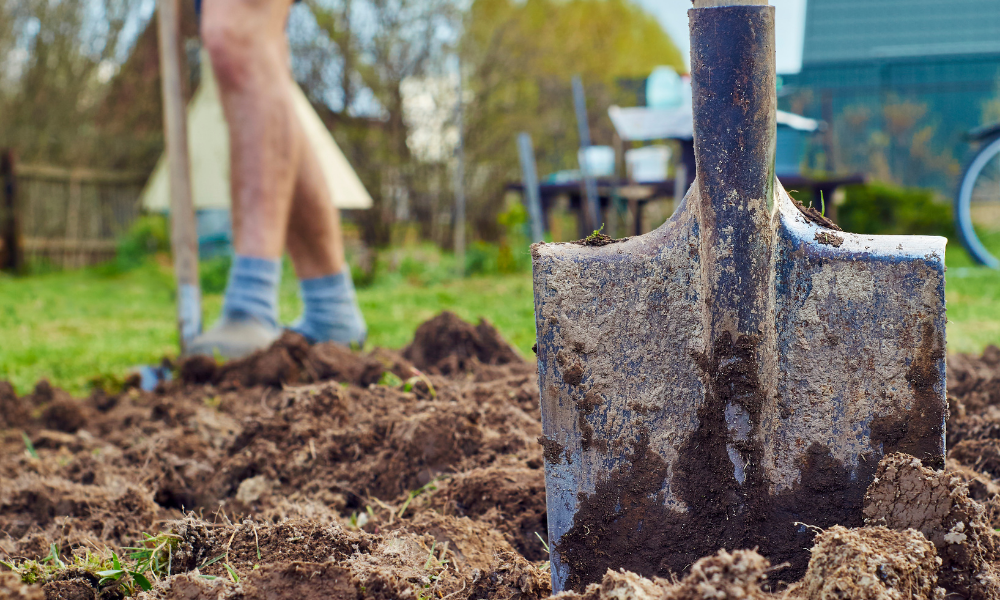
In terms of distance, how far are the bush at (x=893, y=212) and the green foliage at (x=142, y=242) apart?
22.4 ft

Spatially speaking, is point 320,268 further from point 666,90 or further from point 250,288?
point 666,90

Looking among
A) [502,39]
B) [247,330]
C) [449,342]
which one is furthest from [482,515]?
[502,39]

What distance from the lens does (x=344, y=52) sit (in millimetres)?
7602

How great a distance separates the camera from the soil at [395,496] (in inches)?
37.6

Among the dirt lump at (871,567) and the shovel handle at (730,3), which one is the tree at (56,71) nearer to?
the shovel handle at (730,3)

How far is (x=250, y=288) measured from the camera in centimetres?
261

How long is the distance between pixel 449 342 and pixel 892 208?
714 centimetres

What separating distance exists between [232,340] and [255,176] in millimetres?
537

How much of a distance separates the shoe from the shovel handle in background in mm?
208

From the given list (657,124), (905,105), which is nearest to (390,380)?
(657,124)

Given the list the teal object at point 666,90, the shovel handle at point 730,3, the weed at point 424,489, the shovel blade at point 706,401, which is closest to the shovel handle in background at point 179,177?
the weed at point 424,489

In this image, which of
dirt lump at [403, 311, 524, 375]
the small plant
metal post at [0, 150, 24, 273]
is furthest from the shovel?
metal post at [0, 150, 24, 273]

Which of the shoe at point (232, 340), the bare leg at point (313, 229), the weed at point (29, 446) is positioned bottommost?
the weed at point (29, 446)

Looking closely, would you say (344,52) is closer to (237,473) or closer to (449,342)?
(449,342)
